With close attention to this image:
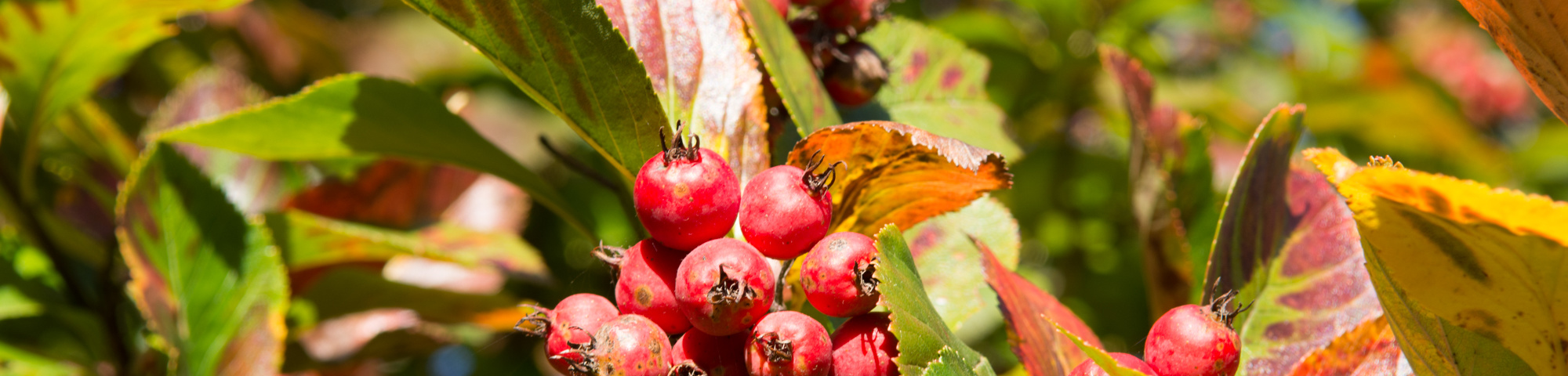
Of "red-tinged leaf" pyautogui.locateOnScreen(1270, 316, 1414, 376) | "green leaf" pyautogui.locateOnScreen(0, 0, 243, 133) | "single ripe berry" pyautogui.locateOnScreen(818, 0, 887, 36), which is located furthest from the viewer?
"green leaf" pyautogui.locateOnScreen(0, 0, 243, 133)

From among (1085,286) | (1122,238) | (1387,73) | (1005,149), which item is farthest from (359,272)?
(1387,73)

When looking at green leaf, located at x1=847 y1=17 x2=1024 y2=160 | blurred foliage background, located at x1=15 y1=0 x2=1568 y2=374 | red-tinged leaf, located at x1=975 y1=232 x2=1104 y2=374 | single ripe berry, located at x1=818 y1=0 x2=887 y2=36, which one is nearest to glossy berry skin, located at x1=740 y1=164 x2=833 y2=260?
red-tinged leaf, located at x1=975 y1=232 x2=1104 y2=374

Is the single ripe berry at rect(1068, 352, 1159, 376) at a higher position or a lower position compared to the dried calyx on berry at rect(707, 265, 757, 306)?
lower

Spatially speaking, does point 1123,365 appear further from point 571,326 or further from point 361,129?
point 361,129

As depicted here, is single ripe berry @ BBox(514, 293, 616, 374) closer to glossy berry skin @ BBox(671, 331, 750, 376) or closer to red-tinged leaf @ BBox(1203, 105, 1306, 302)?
glossy berry skin @ BBox(671, 331, 750, 376)

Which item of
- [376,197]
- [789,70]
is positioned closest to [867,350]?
[789,70]

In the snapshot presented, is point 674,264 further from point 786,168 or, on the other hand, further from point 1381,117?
point 1381,117
